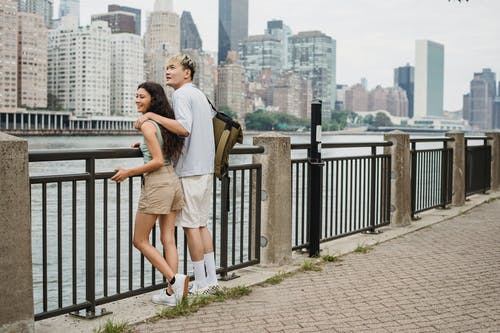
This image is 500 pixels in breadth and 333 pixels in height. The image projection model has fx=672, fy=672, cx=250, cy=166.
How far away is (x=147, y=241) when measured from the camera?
16.5 ft

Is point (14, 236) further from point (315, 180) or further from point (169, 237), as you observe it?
point (315, 180)

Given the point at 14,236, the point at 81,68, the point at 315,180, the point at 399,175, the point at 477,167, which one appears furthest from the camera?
the point at 81,68

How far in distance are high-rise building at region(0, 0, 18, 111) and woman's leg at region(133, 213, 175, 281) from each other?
496 ft

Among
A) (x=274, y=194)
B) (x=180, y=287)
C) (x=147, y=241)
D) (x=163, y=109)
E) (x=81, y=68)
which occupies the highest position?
(x=81, y=68)

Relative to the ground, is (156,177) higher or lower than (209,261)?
higher

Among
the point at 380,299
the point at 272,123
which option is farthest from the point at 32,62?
the point at 380,299

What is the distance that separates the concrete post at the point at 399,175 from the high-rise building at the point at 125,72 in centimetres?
16927

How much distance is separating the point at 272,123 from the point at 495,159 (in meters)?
150

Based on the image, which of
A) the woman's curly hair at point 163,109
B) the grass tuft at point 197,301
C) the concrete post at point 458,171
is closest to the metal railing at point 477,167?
the concrete post at point 458,171

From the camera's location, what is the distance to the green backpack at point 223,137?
5.36 meters

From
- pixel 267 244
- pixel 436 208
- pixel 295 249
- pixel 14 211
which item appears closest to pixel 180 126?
pixel 14 211

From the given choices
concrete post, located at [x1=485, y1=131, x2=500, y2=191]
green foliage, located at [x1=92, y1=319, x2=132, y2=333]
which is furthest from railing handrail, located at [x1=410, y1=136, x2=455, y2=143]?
green foliage, located at [x1=92, y1=319, x2=132, y2=333]

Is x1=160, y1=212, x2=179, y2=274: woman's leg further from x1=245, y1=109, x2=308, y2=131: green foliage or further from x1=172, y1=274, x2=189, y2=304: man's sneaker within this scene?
x1=245, y1=109, x2=308, y2=131: green foliage

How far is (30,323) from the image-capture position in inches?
163
